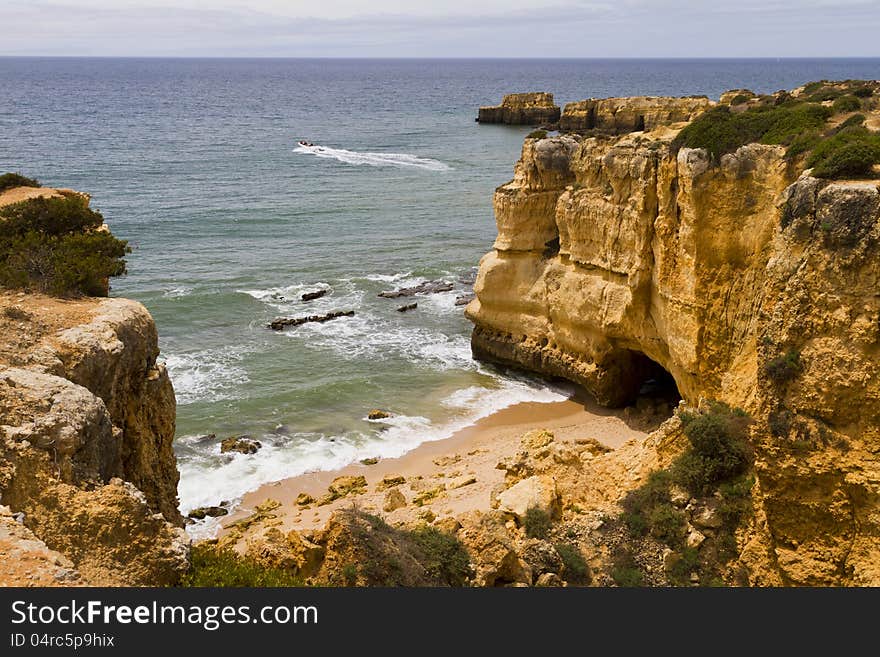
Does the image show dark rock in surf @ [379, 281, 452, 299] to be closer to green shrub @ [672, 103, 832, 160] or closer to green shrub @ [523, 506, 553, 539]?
green shrub @ [672, 103, 832, 160]

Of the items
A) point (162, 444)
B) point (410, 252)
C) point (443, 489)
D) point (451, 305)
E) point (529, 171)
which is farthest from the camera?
point (410, 252)

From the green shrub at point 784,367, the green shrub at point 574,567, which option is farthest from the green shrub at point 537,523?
the green shrub at point 784,367

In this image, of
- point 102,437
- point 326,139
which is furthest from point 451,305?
point 326,139

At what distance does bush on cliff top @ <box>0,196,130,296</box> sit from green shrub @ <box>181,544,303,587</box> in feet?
21.3

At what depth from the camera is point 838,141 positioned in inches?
675

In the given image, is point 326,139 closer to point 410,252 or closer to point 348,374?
point 410,252

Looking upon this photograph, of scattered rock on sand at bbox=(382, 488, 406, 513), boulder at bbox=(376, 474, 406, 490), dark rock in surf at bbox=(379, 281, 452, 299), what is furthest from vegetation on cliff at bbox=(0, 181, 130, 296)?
dark rock in surf at bbox=(379, 281, 452, 299)

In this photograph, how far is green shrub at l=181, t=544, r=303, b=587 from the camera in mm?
10812

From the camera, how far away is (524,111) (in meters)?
116

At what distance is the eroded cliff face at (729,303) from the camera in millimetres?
13523

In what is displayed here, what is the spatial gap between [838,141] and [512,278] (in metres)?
14.8

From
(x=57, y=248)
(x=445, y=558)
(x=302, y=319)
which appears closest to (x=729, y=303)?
(x=445, y=558)

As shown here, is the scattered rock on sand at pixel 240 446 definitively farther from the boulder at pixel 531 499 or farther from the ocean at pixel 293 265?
the boulder at pixel 531 499

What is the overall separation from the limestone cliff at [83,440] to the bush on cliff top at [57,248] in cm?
77
